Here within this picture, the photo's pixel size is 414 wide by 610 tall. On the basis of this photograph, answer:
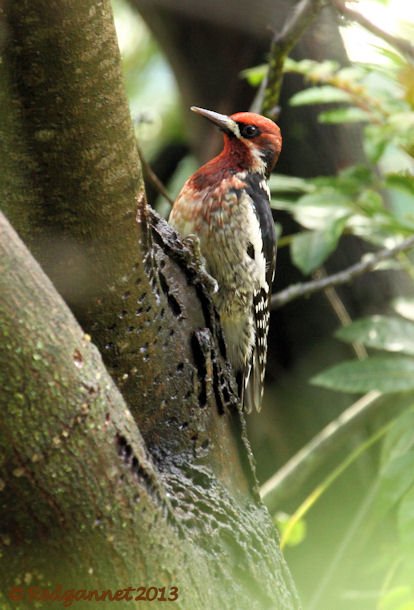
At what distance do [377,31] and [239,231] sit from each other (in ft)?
3.36

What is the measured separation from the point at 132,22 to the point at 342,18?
3.02 meters

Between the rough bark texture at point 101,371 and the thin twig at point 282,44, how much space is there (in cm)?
103

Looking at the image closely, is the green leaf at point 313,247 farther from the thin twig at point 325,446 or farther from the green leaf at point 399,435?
the thin twig at point 325,446

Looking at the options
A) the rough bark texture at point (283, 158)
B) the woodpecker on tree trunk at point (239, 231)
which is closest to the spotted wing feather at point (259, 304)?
the woodpecker on tree trunk at point (239, 231)

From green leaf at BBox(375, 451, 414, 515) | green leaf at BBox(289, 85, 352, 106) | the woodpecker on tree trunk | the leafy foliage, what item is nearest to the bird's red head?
the woodpecker on tree trunk

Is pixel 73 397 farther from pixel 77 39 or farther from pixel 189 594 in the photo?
pixel 77 39

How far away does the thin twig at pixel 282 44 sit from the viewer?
8.42ft

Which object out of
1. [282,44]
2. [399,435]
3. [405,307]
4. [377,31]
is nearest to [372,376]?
[399,435]

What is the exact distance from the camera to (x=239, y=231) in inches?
117

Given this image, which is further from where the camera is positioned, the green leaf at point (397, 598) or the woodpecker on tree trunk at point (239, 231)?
the woodpecker on tree trunk at point (239, 231)

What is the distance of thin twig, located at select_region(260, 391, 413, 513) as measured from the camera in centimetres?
338

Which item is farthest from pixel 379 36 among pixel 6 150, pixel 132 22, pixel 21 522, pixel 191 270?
pixel 132 22

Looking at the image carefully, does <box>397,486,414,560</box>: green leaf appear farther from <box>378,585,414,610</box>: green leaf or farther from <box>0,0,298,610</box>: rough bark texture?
<box>0,0,298,610</box>: rough bark texture

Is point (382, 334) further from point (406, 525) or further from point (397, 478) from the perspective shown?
point (406, 525)
